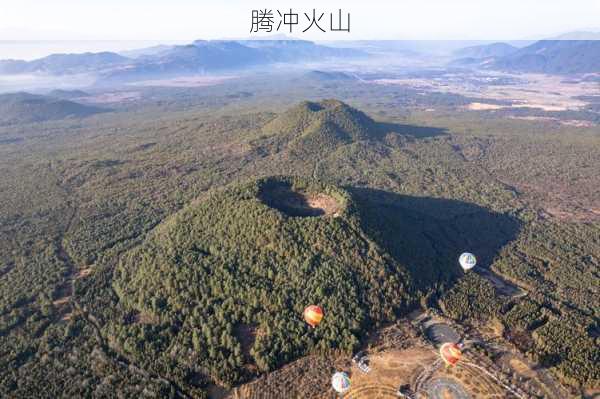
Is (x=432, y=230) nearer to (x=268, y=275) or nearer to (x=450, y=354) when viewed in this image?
(x=268, y=275)

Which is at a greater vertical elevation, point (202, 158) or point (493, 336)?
point (202, 158)

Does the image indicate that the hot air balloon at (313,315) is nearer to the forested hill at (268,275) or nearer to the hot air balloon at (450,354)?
the forested hill at (268,275)

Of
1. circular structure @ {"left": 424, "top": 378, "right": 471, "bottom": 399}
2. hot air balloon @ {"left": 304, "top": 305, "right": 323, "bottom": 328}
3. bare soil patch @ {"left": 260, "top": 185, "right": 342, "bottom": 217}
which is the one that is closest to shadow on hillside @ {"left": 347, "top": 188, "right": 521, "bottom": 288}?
bare soil patch @ {"left": 260, "top": 185, "right": 342, "bottom": 217}

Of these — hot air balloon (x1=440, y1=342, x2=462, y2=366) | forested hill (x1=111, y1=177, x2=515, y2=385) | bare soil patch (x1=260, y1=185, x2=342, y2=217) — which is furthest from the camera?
bare soil patch (x1=260, y1=185, x2=342, y2=217)

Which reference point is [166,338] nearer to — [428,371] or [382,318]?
[382,318]

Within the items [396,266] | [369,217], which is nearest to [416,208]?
[369,217]

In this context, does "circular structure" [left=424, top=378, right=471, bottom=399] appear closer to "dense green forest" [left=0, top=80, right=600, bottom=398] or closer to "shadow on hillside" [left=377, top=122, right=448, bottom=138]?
"dense green forest" [left=0, top=80, right=600, bottom=398]

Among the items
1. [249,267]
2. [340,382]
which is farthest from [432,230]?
[340,382]
